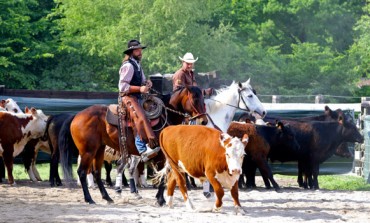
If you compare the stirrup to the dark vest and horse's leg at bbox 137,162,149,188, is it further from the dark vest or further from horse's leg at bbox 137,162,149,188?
horse's leg at bbox 137,162,149,188

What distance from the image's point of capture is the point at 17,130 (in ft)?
62.5

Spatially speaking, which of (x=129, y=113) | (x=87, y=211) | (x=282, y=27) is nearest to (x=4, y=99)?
(x=129, y=113)

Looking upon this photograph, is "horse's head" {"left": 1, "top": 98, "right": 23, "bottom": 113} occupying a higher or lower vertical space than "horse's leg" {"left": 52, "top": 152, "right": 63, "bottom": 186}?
higher

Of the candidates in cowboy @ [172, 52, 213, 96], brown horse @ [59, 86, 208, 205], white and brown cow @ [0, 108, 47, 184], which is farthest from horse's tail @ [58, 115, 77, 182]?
cowboy @ [172, 52, 213, 96]

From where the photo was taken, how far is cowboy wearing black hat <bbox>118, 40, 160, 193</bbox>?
15.0 metres

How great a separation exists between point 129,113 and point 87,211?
7.23 ft

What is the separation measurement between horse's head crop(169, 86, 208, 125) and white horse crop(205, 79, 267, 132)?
4.37ft

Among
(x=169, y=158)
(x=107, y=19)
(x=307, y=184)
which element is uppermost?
(x=107, y=19)

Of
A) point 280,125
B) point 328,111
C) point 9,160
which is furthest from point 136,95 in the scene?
point 328,111

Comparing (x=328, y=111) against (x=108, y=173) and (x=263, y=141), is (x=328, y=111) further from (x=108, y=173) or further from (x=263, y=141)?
(x=108, y=173)

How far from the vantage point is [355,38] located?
2137 inches

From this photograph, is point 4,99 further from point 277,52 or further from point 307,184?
point 277,52

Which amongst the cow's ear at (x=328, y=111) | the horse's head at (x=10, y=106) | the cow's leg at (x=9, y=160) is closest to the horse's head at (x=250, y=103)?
the cow's ear at (x=328, y=111)

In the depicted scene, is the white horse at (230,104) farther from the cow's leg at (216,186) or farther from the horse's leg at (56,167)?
the horse's leg at (56,167)
